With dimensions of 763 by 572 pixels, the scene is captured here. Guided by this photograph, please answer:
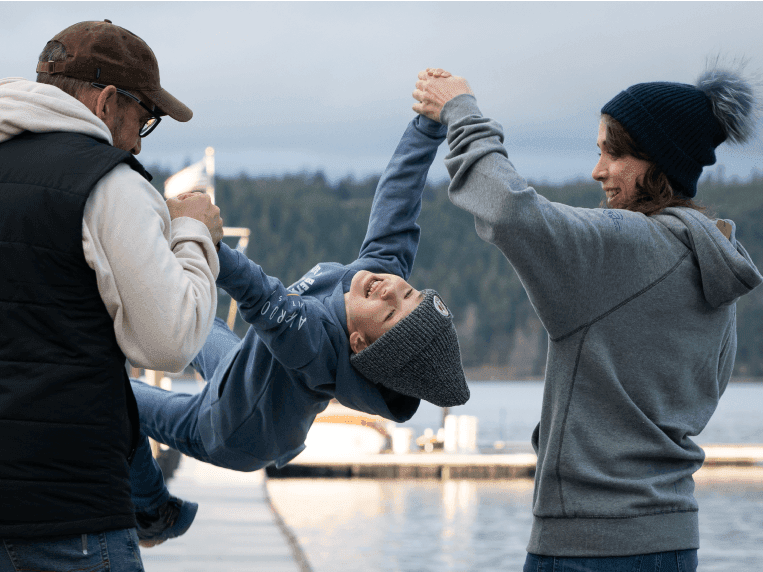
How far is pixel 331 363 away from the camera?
3.42m

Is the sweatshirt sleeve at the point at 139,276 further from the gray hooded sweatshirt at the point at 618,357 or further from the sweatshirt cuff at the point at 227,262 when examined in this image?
the sweatshirt cuff at the point at 227,262

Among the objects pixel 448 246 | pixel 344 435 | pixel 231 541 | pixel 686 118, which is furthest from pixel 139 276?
pixel 448 246

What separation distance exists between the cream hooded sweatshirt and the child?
46.3 inches

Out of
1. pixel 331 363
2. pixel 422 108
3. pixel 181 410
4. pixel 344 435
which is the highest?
pixel 422 108

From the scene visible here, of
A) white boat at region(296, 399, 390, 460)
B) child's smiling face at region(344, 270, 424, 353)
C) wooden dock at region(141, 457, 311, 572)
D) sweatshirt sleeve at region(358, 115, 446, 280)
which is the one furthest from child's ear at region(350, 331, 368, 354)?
white boat at region(296, 399, 390, 460)

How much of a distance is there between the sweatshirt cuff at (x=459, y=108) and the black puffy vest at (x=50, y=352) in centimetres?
81

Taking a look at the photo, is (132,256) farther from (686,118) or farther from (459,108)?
(686,118)

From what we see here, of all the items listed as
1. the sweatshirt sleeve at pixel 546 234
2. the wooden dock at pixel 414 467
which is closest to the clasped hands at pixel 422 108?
the sweatshirt sleeve at pixel 546 234

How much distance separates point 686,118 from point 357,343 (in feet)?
5.19

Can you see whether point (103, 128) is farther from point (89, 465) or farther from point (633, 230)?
point (633, 230)

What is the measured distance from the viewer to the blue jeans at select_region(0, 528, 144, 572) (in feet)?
6.07

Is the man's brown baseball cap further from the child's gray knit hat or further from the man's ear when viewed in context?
the child's gray knit hat

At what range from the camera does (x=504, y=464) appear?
20531 mm

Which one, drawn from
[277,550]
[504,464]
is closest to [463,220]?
[504,464]
